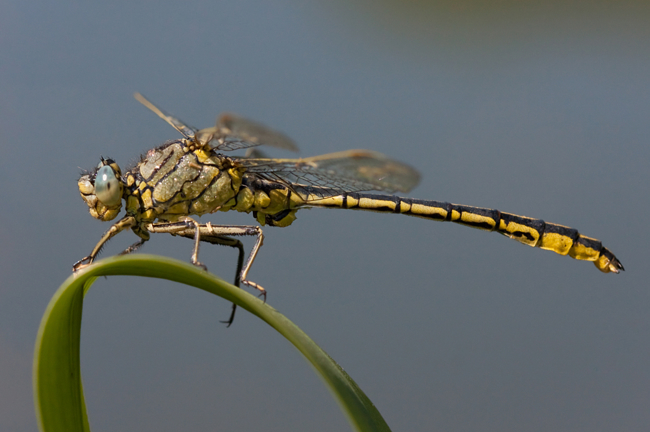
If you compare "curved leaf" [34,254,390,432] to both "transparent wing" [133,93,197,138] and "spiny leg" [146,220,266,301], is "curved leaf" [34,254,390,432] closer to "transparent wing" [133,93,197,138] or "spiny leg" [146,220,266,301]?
"spiny leg" [146,220,266,301]

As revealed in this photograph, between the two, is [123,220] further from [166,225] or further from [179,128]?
[179,128]

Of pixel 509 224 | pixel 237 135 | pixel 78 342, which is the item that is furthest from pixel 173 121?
pixel 509 224

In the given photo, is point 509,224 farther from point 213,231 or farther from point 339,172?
point 213,231

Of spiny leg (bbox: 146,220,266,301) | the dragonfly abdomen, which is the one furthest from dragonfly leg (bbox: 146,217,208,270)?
the dragonfly abdomen

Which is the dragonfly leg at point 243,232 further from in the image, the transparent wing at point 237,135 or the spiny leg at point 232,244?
the transparent wing at point 237,135

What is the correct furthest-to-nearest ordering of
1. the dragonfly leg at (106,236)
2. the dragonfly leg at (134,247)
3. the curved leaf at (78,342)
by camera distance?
the dragonfly leg at (134,247) → the dragonfly leg at (106,236) → the curved leaf at (78,342)

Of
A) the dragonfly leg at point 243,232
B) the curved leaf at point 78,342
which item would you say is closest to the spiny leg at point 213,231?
the dragonfly leg at point 243,232
